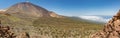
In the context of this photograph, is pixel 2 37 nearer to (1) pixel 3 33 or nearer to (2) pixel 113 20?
(1) pixel 3 33

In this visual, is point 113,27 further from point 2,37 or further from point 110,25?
point 2,37

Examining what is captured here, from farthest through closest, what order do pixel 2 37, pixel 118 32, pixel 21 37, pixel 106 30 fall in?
pixel 21 37 → pixel 2 37 → pixel 106 30 → pixel 118 32

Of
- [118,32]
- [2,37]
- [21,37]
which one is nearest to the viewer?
[118,32]

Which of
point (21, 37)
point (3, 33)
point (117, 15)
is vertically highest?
point (117, 15)

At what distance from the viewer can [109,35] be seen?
3612cm

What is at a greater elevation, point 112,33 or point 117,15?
point 117,15

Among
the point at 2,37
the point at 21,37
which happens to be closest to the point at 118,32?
the point at 2,37

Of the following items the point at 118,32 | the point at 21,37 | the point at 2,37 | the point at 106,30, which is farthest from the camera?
the point at 21,37

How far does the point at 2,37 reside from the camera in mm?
55781

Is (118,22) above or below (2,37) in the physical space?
above

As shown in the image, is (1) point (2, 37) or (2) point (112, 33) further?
(1) point (2, 37)

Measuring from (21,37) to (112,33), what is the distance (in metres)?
78.2

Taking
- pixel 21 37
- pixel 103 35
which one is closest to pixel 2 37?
pixel 103 35

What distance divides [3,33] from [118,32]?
98.8 ft
